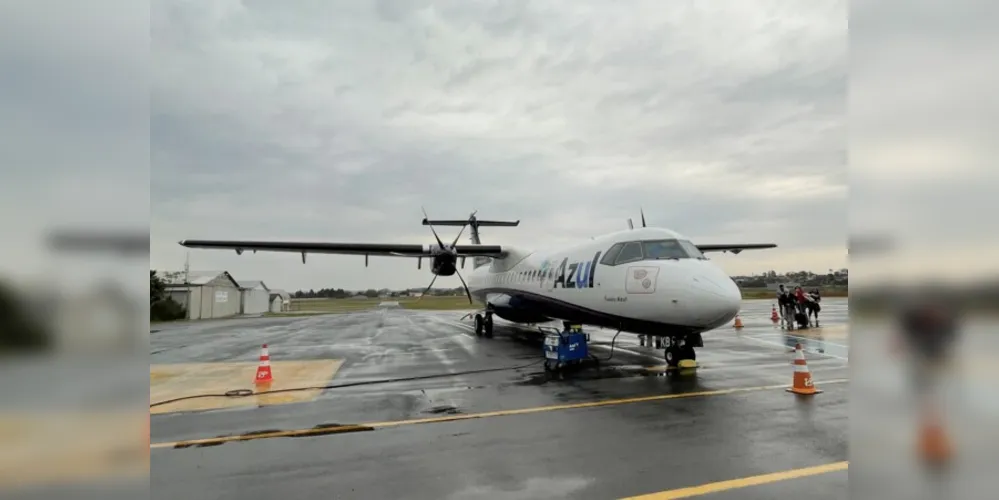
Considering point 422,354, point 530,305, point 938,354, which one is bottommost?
point 422,354

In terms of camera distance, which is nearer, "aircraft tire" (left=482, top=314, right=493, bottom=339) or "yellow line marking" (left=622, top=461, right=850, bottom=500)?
"yellow line marking" (left=622, top=461, right=850, bottom=500)

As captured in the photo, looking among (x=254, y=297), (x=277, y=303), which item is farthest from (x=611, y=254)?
(x=277, y=303)

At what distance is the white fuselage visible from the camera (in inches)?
365

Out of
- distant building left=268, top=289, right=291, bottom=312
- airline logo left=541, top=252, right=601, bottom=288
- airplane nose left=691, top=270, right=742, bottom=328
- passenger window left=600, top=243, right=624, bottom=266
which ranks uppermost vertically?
passenger window left=600, top=243, right=624, bottom=266

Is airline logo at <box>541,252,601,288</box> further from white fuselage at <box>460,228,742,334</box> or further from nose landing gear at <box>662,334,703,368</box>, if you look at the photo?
nose landing gear at <box>662,334,703,368</box>

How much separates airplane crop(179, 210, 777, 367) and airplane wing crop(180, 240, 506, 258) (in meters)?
0.03

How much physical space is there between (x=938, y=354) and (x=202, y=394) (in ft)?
36.6

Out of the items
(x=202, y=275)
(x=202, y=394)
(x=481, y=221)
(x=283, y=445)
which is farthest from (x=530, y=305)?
(x=202, y=275)

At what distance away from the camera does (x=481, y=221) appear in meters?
28.2

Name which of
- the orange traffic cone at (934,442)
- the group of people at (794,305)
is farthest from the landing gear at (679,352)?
the group of people at (794,305)

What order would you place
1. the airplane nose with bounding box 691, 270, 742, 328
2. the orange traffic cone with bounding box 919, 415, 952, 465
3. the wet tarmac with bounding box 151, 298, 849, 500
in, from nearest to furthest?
the orange traffic cone with bounding box 919, 415, 952, 465 → the wet tarmac with bounding box 151, 298, 849, 500 → the airplane nose with bounding box 691, 270, 742, 328

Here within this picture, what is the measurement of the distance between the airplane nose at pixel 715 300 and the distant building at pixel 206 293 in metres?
41.1

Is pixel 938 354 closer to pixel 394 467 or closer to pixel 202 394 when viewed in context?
pixel 394 467

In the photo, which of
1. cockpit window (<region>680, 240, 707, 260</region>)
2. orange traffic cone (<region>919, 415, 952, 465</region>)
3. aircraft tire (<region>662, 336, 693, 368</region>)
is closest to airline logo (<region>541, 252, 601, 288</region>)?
cockpit window (<region>680, 240, 707, 260</region>)
